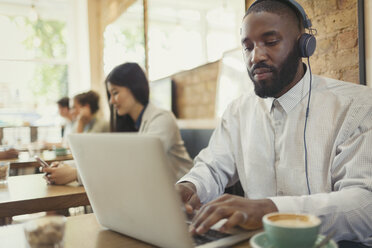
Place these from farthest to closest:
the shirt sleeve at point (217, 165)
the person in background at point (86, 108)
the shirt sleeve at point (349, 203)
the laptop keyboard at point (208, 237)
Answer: the person in background at point (86, 108) → the shirt sleeve at point (217, 165) → the shirt sleeve at point (349, 203) → the laptop keyboard at point (208, 237)

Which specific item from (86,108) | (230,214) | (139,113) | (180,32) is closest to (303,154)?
(230,214)

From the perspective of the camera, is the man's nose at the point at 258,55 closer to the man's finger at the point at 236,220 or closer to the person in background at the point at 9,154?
the man's finger at the point at 236,220

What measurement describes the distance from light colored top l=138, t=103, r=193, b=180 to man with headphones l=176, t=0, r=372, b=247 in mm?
910

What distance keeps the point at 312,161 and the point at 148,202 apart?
65 centimetres

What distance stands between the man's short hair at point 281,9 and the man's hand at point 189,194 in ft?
2.15

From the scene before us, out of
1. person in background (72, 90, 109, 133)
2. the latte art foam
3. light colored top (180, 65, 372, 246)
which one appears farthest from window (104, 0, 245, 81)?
the latte art foam

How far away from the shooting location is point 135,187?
27.7 inches

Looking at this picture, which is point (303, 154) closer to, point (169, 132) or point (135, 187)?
point (135, 187)

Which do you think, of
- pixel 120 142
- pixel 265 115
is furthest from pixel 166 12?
pixel 120 142

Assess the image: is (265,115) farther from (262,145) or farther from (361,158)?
(361,158)

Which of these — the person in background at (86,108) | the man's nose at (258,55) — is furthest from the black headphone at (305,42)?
the person in background at (86,108)

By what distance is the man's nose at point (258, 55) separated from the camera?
1.20 meters

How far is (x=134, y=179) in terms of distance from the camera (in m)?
0.70

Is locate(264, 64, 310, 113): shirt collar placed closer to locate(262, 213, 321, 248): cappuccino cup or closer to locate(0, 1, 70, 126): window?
locate(262, 213, 321, 248): cappuccino cup
